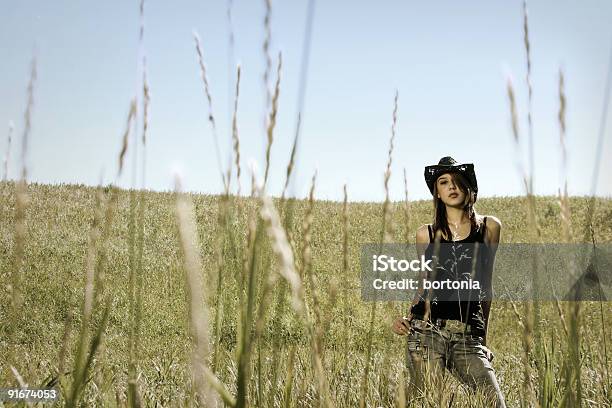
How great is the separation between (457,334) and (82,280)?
28.1 feet

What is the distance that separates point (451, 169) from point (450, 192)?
167 millimetres

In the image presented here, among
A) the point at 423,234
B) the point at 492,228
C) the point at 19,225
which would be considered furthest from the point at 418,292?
the point at 19,225

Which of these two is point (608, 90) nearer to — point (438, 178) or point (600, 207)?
point (438, 178)

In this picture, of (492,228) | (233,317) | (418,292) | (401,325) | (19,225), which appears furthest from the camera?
(233,317)

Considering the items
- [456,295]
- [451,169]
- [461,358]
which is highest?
[451,169]

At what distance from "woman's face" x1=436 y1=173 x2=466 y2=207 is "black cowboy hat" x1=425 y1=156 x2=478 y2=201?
0.05m

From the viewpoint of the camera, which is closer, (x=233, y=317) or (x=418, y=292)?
(x=418, y=292)

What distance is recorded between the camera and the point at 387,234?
3.51 ft

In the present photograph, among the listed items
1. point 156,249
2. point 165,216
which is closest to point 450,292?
point 156,249

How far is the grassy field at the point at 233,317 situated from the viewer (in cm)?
95

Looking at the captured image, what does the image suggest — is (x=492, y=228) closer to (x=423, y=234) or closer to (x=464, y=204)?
(x=464, y=204)

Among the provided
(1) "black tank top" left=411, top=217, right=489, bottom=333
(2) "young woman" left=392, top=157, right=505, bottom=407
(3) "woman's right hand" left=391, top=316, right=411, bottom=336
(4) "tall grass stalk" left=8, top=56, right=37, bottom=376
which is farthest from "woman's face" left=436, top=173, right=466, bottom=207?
(4) "tall grass stalk" left=8, top=56, right=37, bottom=376

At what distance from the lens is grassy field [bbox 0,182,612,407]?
951mm

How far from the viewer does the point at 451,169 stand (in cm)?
360
